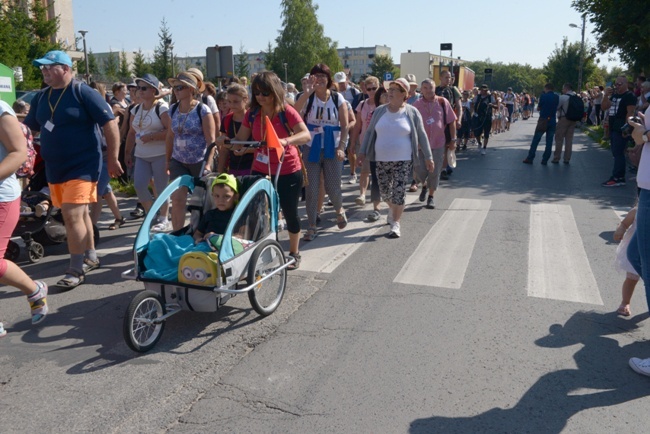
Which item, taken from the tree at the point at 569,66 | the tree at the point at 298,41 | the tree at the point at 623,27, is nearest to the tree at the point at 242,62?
the tree at the point at 298,41

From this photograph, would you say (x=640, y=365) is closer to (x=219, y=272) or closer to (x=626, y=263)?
(x=626, y=263)

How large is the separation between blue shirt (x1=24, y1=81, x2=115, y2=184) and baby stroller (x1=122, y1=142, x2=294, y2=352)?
1.09 meters

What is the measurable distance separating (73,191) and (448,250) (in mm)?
3950

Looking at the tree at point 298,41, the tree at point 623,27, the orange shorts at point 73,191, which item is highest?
the tree at point 298,41

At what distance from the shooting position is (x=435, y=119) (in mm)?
9062

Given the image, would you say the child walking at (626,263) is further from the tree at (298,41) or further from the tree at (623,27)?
the tree at (298,41)

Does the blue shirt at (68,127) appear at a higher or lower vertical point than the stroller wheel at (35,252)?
higher

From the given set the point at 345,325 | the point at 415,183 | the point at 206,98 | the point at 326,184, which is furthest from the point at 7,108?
the point at 415,183

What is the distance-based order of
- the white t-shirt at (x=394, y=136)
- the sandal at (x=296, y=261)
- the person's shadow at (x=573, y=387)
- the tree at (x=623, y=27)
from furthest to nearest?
1. the tree at (x=623, y=27)
2. the white t-shirt at (x=394, y=136)
3. the sandal at (x=296, y=261)
4. the person's shadow at (x=573, y=387)

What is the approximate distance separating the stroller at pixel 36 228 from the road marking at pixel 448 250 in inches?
146

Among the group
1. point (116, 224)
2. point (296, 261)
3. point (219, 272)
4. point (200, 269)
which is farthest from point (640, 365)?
point (116, 224)

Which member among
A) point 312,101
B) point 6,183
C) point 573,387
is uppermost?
point 312,101

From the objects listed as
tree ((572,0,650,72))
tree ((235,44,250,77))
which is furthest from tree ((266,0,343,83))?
tree ((572,0,650,72))

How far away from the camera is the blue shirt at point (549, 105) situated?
13.6 meters
